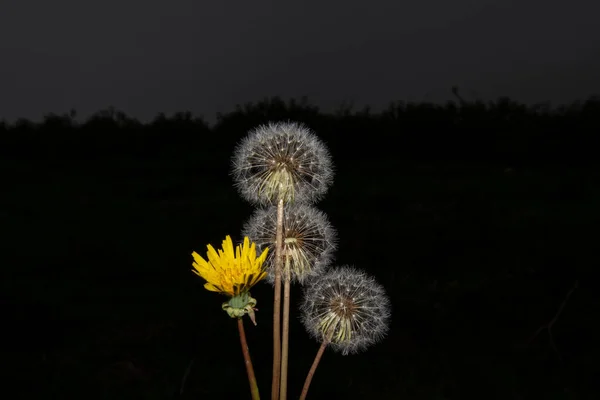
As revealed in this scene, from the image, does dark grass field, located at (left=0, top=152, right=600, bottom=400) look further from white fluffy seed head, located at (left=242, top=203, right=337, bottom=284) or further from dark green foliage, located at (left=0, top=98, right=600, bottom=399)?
white fluffy seed head, located at (left=242, top=203, right=337, bottom=284)

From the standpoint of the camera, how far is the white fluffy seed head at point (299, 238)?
0.78m

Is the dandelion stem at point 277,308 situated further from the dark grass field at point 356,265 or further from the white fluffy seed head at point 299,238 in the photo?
the dark grass field at point 356,265

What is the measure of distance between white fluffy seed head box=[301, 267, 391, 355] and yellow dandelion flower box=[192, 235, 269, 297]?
5.9 inches

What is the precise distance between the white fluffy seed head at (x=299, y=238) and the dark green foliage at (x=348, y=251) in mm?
1087

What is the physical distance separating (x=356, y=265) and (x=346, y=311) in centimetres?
211

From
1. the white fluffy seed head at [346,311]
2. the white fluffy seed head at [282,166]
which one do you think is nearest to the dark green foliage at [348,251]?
the white fluffy seed head at [346,311]

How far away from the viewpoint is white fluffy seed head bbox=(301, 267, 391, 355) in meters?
0.78

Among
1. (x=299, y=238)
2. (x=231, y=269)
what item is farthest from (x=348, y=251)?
(x=231, y=269)

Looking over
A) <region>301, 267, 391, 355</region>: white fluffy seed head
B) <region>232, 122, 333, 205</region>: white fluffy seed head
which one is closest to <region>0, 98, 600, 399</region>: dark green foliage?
<region>301, 267, 391, 355</region>: white fluffy seed head

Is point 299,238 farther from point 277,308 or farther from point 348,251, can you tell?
point 348,251
